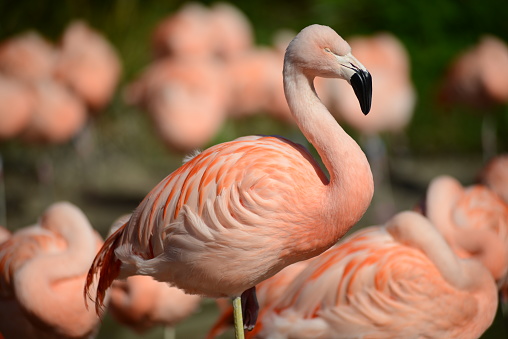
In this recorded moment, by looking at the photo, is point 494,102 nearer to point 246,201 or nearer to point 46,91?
point 46,91

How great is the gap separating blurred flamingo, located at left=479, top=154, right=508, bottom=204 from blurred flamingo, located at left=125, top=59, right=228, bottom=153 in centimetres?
250

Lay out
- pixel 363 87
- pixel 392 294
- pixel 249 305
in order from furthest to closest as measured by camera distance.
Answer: pixel 392 294
pixel 249 305
pixel 363 87

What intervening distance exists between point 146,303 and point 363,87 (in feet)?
6.05

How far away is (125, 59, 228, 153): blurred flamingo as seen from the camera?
659 centimetres

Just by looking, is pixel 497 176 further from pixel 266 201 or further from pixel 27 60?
pixel 27 60

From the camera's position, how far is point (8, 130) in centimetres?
665

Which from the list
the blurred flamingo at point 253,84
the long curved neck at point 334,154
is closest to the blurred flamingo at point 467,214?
the long curved neck at point 334,154

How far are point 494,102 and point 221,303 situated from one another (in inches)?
187

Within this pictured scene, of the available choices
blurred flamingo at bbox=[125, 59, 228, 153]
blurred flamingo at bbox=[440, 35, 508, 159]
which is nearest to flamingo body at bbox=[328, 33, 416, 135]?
blurred flamingo at bbox=[440, 35, 508, 159]

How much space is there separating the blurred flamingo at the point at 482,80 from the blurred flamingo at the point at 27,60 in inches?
151

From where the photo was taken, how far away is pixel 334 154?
9.32ft

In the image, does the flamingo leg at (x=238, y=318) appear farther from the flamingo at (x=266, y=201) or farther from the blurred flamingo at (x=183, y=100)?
the blurred flamingo at (x=183, y=100)

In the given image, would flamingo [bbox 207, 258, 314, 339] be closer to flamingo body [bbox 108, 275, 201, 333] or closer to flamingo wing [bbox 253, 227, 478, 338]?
flamingo wing [bbox 253, 227, 478, 338]

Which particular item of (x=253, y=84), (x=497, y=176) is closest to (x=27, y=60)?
(x=253, y=84)
